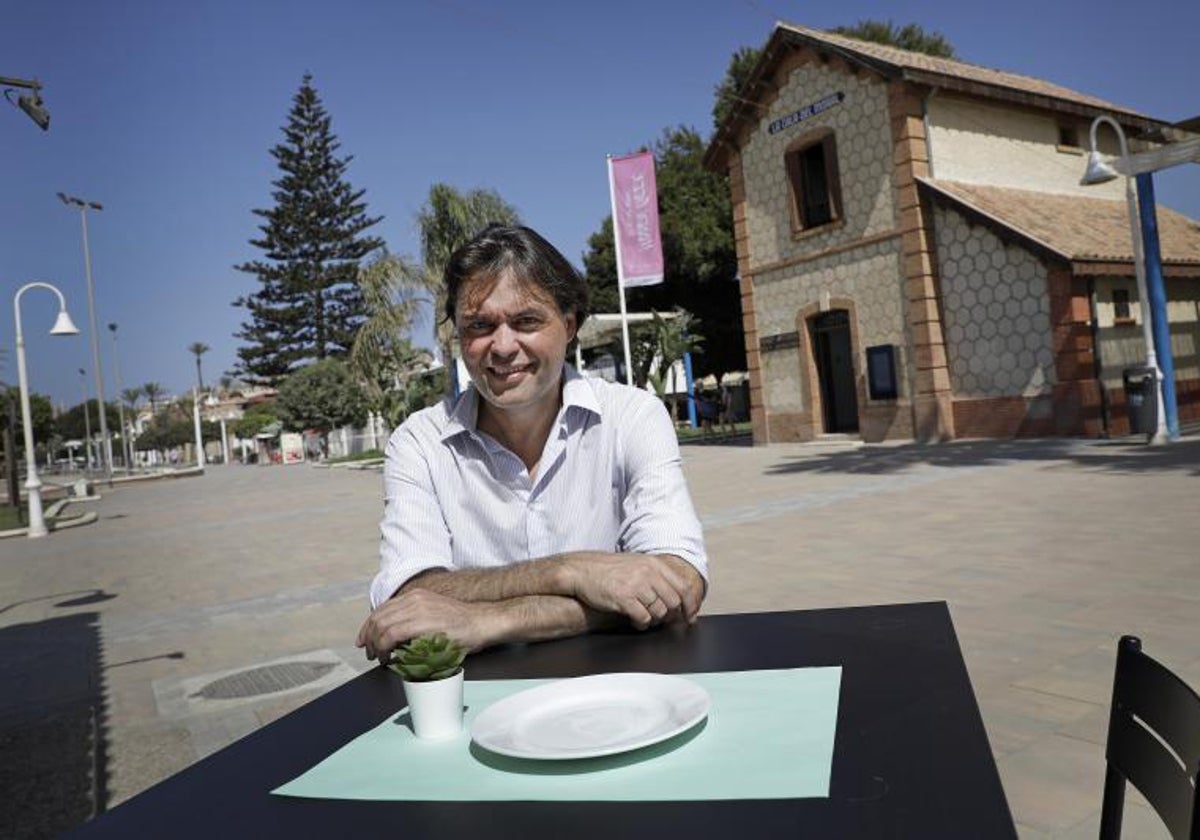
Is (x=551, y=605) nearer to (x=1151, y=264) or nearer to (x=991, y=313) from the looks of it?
(x=1151, y=264)

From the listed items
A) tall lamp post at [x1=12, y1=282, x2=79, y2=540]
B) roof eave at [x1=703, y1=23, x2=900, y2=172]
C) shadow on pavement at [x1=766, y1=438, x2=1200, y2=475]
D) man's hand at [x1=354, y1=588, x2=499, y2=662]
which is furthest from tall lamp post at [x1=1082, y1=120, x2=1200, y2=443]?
tall lamp post at [x1=12, y1=282, x2=79, y2=540]

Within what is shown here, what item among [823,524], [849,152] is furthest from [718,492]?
[849,152]

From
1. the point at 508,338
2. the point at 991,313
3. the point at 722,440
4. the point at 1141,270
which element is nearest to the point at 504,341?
the point at 508,338

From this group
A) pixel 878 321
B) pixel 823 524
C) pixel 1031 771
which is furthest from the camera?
pixel 878 321

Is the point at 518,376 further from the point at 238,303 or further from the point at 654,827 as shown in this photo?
the point at 238,303

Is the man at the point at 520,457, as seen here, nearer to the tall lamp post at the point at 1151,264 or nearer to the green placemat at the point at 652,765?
the green placemat at the point at 652,765

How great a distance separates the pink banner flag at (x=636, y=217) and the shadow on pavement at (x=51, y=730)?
11025 millimetres

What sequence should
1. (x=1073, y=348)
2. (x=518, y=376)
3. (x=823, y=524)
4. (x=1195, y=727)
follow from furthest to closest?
1. (x=1073, y=348)
2. (x=823, y=524)
3. (x=518, y=376)
4. (x=1195, y=727)

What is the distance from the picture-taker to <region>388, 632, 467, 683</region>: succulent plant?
1.31 meters

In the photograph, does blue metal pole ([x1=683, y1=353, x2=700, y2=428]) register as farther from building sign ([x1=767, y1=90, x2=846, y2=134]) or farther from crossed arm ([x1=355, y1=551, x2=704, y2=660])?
crossed arm ([x1=355, y1=551, x2=704, y2=660])

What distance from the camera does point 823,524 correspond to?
A: 7934mm

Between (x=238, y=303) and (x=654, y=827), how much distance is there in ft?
175

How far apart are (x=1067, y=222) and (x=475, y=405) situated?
52.0 feet

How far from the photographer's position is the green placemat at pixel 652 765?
104 centimetres
